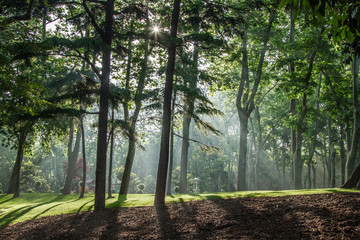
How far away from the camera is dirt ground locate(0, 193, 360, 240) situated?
16.1 ft

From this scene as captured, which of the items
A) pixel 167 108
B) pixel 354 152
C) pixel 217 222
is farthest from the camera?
pixel 354 152

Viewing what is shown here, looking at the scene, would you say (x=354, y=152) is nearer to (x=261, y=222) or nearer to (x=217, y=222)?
(x=261, y=222)

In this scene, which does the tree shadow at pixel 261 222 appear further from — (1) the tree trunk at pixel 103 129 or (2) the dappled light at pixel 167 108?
(1) the tree trunk at pixel 103 129

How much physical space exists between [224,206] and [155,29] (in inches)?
259

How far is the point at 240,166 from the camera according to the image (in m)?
16.4

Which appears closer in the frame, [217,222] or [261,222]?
[261,222]

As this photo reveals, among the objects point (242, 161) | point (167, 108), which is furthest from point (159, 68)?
point (242, 161)

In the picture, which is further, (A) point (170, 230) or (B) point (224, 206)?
(B) point (224, 206)

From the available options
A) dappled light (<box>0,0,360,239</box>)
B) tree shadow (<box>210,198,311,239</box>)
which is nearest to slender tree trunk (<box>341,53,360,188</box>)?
dappled light (<box>0,0,360,239</box>)

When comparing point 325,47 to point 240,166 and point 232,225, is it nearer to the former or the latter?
point 240,166

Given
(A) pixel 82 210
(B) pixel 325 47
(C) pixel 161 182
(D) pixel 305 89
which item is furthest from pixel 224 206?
(B) pixel 325 47

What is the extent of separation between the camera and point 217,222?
598cm

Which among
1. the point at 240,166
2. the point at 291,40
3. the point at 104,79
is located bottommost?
the point at 240,166

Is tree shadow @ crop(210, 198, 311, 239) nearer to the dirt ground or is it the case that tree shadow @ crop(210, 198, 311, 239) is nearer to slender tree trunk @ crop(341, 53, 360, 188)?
the dirt ground
